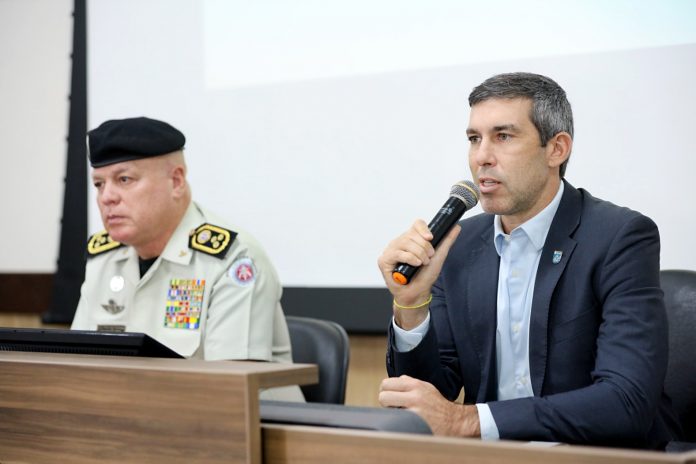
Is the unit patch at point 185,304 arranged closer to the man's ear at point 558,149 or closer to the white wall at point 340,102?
the white wall at point 340,102

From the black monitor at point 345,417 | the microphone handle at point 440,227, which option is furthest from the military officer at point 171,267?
the black monitor at point 345,417

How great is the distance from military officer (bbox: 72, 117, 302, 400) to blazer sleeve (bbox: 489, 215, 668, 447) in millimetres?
852

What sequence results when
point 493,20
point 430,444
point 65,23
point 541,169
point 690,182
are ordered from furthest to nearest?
point 65,23 → point 493,20 → point 690,182 → point 541,169 → point 430,444

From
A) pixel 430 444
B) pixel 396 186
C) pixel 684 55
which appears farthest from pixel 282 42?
pixel 430 444

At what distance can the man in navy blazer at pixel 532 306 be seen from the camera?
1.49m

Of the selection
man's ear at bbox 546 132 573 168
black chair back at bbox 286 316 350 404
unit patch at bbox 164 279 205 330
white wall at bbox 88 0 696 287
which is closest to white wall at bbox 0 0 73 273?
white wall at bbox 88 0 696 287

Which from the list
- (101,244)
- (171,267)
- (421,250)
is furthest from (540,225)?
(101,244)

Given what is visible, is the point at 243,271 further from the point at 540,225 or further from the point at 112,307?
the point at 540,225

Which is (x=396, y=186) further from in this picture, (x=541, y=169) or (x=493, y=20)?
(x=541, y=169)

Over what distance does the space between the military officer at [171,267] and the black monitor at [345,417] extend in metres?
1.13

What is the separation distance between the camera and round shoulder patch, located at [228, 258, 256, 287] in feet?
7.60

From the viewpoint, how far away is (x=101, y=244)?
262cm

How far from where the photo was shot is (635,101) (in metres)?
2.51

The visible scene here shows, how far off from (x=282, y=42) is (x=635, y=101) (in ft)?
4.09
